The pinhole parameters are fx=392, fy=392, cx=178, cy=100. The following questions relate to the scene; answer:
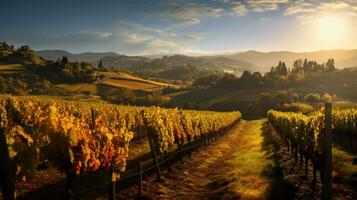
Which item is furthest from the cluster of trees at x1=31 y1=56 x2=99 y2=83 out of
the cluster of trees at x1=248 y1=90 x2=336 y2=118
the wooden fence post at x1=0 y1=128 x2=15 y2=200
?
the wooden fence post at x1=0 y1=128 x2=15 y2=200

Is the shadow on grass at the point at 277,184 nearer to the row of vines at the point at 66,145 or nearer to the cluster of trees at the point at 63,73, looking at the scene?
the row of vines at the point at 66,145

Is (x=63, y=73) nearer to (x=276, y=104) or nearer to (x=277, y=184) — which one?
(x=276, y=104)

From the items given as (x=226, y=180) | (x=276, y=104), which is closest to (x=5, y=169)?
(x=226, y=180)

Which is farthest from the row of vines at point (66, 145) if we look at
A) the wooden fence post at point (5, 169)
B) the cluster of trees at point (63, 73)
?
the cluster of trees at point (63, 73)

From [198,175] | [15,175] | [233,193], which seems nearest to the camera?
[15,175]

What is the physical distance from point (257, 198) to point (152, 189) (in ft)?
25.7

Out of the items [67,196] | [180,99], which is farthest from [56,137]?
[180,99]

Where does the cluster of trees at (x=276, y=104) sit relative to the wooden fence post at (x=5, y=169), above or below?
below

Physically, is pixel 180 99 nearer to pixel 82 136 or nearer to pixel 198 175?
pixel 198 175

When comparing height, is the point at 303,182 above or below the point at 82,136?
below

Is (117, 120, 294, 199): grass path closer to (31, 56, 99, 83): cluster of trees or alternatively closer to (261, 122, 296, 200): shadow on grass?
(261, 122, 296, 200): shadow on grass

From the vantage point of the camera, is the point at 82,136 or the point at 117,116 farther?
the point at 117,116

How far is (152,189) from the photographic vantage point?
2864cm

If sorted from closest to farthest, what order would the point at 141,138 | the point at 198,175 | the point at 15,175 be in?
the point at 15,175 < the point at 198,175 < the point at 141,138
